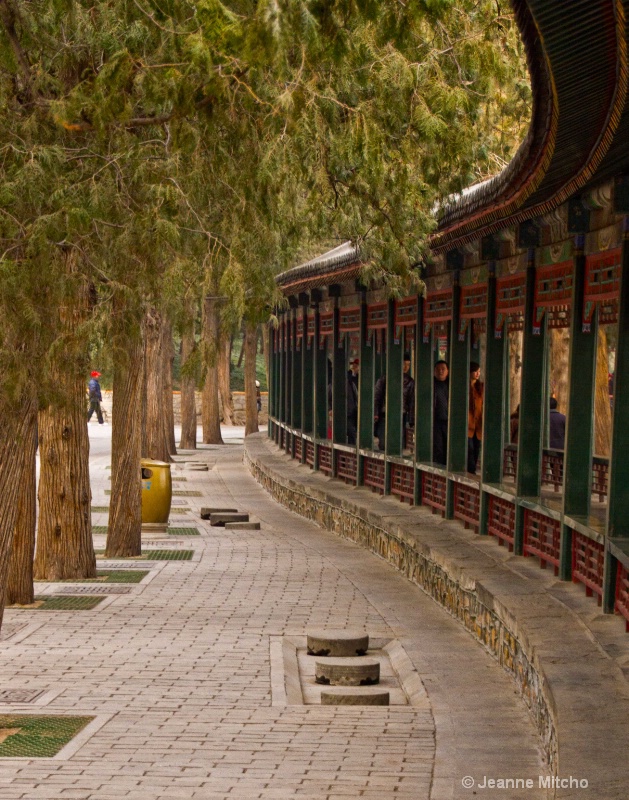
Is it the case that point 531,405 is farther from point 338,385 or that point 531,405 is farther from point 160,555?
point 338,385

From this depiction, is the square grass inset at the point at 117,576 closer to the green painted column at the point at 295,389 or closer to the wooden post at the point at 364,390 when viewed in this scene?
the wooden post at the point at 364,390

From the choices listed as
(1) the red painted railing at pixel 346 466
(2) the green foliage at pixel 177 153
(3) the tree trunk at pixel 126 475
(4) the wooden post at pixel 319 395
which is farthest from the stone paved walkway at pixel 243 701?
(4) the wooden post at pixel 319 395

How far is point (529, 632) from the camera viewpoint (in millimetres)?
9656

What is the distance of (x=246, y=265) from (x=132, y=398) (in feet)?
26.4

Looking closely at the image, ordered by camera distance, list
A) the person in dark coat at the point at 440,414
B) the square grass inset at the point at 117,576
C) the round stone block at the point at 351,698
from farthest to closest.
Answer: the person in dark coat at the point at 440,414
the square grass inset at the point at 117,576
the round stone block at the point at 351,698

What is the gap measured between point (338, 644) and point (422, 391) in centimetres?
749

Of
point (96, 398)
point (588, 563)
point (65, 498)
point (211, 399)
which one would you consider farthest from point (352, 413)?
point (96, 398)

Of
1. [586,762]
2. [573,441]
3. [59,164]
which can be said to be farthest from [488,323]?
[586,762]

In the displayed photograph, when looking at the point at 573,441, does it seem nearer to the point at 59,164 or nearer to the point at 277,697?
the point at 277,697

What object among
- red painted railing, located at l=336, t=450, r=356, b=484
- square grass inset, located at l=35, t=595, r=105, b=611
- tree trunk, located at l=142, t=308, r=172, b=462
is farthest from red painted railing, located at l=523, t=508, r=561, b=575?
tree trunk, located at l=142, t=308, r=172, b=462

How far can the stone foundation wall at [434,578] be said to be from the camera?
928cm

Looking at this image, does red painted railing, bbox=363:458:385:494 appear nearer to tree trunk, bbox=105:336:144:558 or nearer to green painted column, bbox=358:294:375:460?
green painted column, bbox=358:294:375:460

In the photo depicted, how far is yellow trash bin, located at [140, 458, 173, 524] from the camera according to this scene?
69.9 feet

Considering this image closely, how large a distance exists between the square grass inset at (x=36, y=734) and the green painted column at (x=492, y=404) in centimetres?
645
